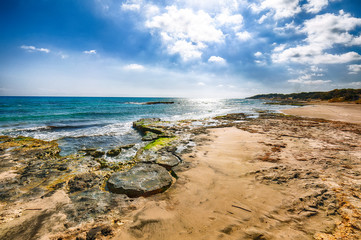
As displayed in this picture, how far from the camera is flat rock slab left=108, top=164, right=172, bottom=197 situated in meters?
3.86

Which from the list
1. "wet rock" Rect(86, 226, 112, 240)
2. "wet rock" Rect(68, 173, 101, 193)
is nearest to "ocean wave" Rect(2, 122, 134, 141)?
"wet rock" Rect(68, 173, 101, 193)

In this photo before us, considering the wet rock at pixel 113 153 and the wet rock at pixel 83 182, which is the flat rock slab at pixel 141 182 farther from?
the wet rock at pixel 113 153

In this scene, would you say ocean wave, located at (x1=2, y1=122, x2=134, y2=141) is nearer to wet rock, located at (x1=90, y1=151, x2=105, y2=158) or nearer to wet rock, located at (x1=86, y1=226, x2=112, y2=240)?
wet rock, located at (x1=90, y1=151, x2=105, y2=158)

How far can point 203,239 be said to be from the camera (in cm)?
252

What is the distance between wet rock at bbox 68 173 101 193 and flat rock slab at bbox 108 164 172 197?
570 millimetres

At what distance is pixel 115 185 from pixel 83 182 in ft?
3.85

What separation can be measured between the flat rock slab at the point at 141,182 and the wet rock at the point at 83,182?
0.57 metres

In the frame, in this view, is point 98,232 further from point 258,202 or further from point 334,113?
point 334,113

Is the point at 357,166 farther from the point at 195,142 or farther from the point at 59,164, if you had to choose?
the point at 59,164

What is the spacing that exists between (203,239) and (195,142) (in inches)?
231

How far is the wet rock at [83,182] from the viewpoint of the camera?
417 centimetres

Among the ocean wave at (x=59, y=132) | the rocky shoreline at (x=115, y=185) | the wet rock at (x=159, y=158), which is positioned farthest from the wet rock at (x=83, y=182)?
the ocean wave at (x=59, y=132)

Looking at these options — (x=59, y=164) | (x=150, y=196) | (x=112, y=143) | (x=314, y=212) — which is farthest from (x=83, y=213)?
(x=112, y=143)

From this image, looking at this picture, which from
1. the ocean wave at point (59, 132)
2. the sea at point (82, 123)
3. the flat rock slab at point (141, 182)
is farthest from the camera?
the ocean wave at point (59, 132)
